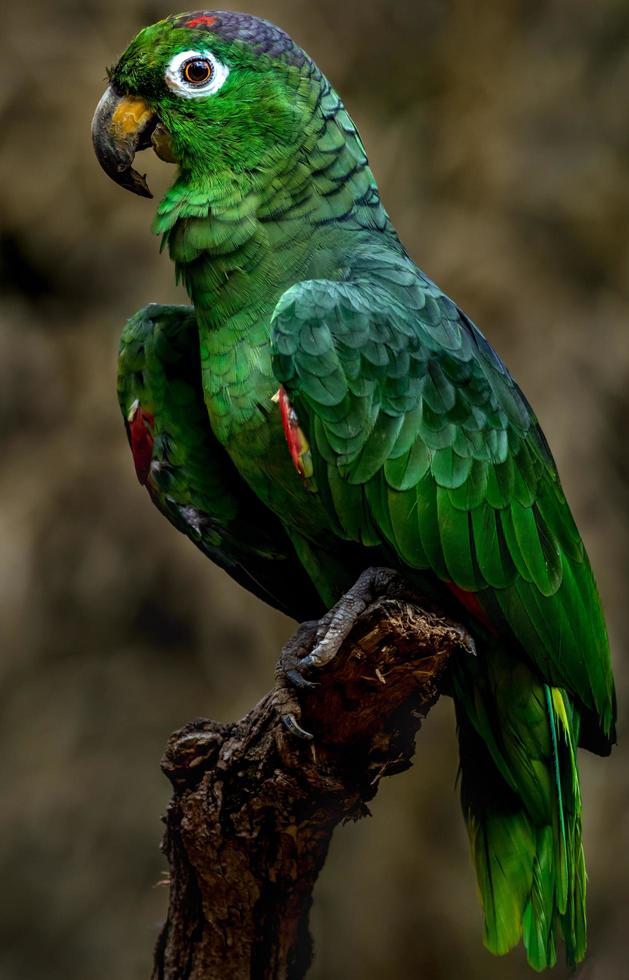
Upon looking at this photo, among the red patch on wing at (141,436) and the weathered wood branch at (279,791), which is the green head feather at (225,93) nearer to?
the red patch on wing at (141,436)

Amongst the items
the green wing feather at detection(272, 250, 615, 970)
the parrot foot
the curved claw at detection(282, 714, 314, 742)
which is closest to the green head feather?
the green wing feather at detection(272, 250, 615, 970)

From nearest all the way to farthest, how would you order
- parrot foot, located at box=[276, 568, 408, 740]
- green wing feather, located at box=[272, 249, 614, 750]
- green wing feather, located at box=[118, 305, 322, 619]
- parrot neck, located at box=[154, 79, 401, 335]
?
parrot foot, located at box=[276, 568, 408, 740], green wing feather, located at box=[272, 249, 614, 750], parrot neck, located at box=[154, 79, 401, 335], green wing feather, located at box=[118, 305, 322, 619]

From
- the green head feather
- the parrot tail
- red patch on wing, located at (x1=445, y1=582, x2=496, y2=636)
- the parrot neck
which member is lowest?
the parrot tail

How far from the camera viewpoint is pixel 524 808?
2.21 metres

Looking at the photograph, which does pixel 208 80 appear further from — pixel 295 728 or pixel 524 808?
pixel 524 808

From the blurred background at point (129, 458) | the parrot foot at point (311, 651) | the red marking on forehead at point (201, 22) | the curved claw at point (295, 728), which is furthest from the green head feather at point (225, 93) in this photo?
the blurred background at point (129, 458)

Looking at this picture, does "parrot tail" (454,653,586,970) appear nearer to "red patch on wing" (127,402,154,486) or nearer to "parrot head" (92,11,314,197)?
"red patch on wing" (127,402,154,486)

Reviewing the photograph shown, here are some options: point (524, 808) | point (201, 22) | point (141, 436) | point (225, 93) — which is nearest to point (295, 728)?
point (524, 808)

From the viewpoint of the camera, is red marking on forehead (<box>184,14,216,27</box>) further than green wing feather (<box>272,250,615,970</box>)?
Yes

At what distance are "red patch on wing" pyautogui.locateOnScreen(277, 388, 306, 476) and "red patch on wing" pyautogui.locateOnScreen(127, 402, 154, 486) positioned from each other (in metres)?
0.54

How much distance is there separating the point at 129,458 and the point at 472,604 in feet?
6.10

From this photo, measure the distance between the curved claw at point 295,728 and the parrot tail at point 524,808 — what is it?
0.42 metres

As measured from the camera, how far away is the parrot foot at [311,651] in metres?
1.72

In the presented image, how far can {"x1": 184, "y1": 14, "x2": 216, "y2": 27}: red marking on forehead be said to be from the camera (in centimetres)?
207
